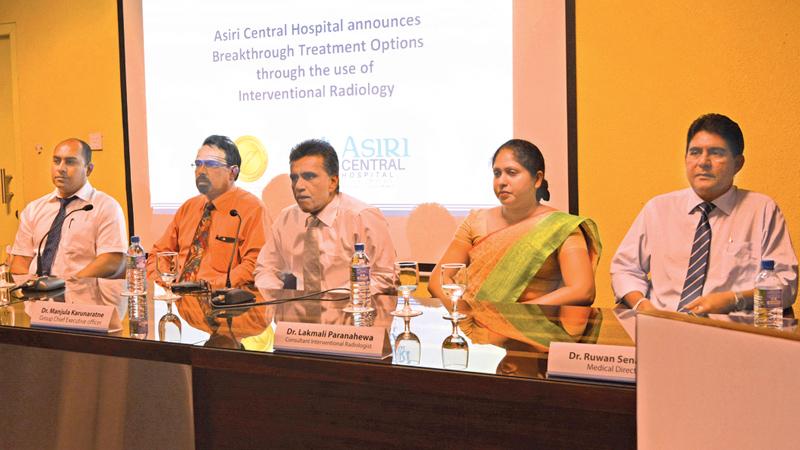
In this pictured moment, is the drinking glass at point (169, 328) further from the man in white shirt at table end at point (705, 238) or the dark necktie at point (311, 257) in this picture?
the man in white shirt at table end at point (705, 238)

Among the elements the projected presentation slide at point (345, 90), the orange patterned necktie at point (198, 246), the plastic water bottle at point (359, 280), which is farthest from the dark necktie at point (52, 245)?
the plastic water bottle at point (359, 280)

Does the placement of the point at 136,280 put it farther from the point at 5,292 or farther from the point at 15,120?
the point at 15,120

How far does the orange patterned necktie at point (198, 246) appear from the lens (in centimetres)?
352

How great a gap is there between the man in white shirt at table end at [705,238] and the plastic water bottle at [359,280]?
111cm

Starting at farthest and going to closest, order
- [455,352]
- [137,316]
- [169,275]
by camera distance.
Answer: [169,275] → [137,316] → [455,352]

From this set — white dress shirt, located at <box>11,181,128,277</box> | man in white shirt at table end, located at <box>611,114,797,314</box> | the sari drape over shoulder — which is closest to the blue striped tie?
man in white shirt at table end, located at <box>611,114,797,314</box>

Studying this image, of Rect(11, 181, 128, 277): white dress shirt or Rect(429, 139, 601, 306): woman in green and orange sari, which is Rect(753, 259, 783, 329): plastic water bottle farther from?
Rect(11, 181, 128, 277): white dress shirt

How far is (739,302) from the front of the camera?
2.37 m

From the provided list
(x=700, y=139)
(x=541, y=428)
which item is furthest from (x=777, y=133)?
(x=541, y=428)

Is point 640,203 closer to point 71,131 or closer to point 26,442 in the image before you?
point 26,442

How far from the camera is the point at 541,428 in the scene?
1.37m

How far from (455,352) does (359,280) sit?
0.58 m

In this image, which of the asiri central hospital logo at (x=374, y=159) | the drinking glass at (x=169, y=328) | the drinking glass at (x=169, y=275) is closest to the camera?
the drinking glass at (x=169, y=328)

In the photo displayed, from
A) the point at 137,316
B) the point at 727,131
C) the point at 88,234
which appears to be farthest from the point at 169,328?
the point at 88,234
